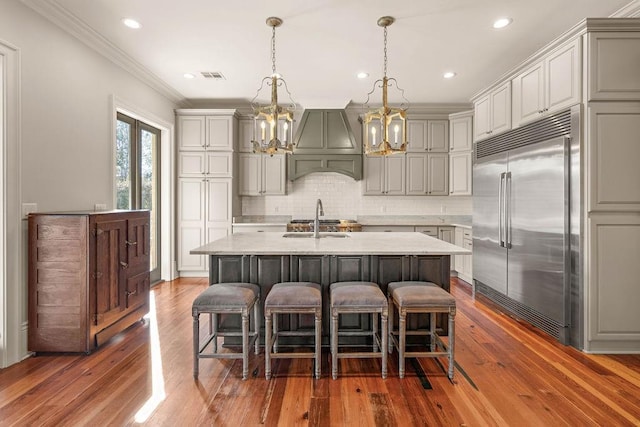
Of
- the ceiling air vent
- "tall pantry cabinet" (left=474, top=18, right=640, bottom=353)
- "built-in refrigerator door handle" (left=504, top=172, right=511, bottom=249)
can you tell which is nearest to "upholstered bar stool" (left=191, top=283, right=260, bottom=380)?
"tall pantry cabinet" (left=474, top=18, right=640, bottom=353)

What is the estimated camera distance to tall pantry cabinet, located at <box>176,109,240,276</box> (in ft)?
18.5

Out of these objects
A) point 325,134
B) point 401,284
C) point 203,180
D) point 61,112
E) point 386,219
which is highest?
point 325,134

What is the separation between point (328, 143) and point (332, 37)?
7.67 ft

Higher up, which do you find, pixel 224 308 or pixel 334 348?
pixel 224 308

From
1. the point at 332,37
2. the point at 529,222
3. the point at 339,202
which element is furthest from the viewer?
the point at 339,202

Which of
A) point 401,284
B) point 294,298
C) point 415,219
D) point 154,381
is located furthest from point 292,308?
point 415,219

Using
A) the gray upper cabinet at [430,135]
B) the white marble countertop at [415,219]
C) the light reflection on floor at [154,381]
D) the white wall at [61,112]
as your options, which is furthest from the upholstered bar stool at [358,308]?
the gray upper cabinet at [430,135]

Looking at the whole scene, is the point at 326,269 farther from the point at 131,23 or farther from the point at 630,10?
the point at 630,10

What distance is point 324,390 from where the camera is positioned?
229cm

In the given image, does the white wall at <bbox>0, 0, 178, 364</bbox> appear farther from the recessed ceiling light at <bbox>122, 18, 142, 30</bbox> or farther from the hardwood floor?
the hardwood floor

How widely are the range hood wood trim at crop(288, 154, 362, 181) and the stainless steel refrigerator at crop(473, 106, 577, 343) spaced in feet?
6.50

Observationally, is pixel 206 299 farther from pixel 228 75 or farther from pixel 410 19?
pixel 228 75

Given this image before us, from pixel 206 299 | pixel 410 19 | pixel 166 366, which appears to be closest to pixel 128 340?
pixel 166 366

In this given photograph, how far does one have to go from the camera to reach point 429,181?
6020 millimetres
